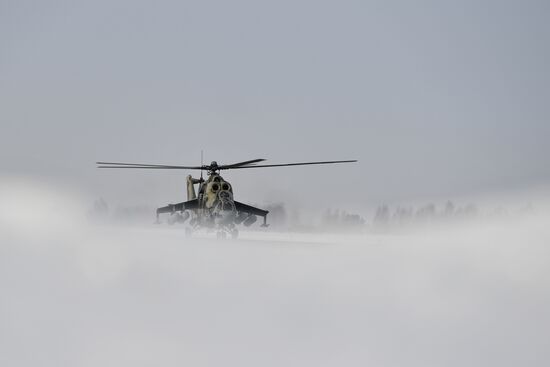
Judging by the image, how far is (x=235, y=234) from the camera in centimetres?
4762

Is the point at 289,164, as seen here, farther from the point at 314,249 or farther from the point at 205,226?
the point at 205,226

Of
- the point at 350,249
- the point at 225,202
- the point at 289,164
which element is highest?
the point at 289,164

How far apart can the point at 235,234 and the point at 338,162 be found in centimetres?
1478

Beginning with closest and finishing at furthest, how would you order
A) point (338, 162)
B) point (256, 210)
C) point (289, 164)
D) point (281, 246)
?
point (338, 162) → point (289, 164) → point (281, 246) → point (256, 210)

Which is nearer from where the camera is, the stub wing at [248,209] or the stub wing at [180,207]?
the stub wing at [248,209]

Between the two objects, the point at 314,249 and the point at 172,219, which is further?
the point at 172,219

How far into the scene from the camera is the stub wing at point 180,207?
163 feet

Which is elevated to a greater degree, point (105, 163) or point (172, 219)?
point (105, 163)

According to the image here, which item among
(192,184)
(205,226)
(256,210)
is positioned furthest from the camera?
(192,184)

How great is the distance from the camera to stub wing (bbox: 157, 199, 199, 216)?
49594 millimetres

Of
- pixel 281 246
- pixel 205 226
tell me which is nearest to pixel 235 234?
pixel 205 226

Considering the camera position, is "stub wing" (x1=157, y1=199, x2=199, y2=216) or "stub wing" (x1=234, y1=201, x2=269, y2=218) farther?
"stub wing" (x1=157, y1=199, x2=199, y2=216)

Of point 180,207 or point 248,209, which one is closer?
point 248,209

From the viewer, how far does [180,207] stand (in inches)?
2016
